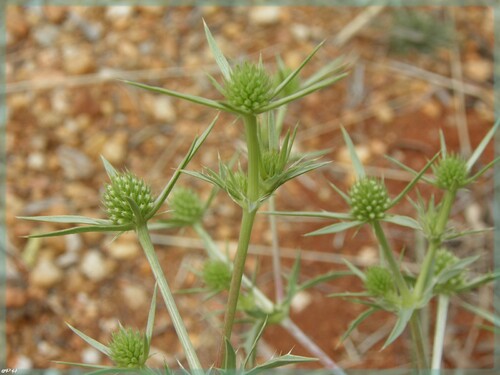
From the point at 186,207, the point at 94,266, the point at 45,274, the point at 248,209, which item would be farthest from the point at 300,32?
the point at 248,209

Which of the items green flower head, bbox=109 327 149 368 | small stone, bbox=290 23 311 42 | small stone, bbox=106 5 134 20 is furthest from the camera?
small stone, bbox=106 5 134 20

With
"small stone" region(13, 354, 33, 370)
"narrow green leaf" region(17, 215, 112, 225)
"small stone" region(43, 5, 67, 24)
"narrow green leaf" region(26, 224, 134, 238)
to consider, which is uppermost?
"small stone" region(43, 5, 67, 24)

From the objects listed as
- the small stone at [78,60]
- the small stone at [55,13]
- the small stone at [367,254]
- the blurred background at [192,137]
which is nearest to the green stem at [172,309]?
the blurred background at [192,137]

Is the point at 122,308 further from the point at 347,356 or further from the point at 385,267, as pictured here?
the point at 385,267

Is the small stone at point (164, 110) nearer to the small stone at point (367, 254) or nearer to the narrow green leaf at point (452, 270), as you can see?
the small stone at point (367, 254)

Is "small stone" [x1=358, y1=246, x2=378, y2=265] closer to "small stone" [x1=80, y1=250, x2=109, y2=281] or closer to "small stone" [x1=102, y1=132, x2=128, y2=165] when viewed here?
"small stone" [x1=80, y1=250, x2=109, y2=281]

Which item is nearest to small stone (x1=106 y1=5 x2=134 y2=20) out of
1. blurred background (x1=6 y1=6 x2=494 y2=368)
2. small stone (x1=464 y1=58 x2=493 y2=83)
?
blurred background (x1=6 y1=6 x2=494 y2=368)
